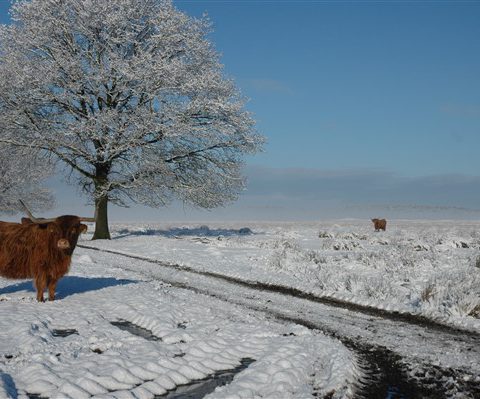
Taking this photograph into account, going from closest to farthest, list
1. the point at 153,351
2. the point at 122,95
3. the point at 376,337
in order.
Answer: the point at 153,351 < the point at 376,337 < the point at 122,95

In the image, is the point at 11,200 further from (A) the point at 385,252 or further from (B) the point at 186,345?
(B) the point at 186,345

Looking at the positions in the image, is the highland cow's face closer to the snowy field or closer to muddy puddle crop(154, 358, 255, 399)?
the snowy field

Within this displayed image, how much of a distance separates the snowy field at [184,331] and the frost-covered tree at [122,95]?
8430mm

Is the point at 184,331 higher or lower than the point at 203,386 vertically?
higher

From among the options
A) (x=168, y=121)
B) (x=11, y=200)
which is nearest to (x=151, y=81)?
(x=168, y=121)

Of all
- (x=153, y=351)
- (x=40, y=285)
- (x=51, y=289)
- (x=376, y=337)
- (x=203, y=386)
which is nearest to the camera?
(x=203, y=386)

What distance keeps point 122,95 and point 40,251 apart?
14706mm

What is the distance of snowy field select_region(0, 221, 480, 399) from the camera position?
4.75 meters

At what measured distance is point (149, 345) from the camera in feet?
19.5

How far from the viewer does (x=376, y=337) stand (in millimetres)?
7039

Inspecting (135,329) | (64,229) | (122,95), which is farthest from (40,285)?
(122,95)

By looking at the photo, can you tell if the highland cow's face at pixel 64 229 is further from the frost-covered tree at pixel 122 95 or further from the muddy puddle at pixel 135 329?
the frost-covered tree at pixel 122 95

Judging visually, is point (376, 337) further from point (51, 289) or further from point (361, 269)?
point (361, 269)

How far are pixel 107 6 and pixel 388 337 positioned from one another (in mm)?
19687
